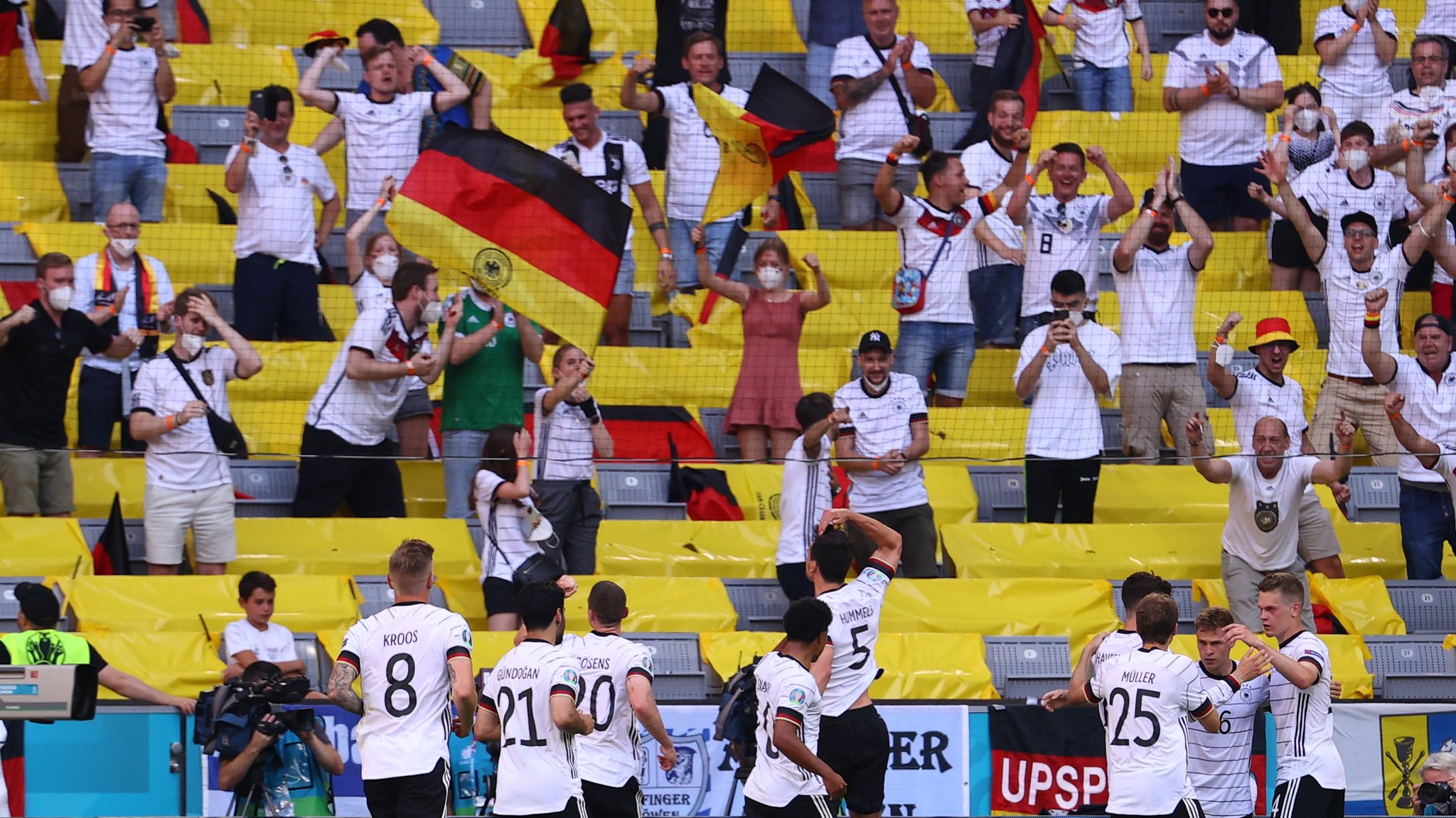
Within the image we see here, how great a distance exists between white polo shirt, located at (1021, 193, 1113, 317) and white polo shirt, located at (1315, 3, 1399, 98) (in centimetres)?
356

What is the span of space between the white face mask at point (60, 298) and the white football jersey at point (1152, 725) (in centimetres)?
720

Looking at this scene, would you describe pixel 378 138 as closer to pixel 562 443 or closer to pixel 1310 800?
pixel 562 443

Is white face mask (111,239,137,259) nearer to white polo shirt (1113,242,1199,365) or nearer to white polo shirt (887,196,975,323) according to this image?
white polo shirt (887,196,975,323)

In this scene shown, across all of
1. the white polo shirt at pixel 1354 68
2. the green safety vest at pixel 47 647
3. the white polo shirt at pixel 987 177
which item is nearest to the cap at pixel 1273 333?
the white polo shirt at pixel 987 177

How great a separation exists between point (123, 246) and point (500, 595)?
3641 millimetres


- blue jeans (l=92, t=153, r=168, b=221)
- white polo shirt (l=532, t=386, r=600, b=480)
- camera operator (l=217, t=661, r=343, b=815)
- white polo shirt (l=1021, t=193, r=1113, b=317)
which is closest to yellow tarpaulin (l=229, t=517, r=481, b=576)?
white polo shirt (l=532, t=386, r=600, b=480)

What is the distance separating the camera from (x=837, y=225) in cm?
1617

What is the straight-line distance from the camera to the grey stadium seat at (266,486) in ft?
44.3

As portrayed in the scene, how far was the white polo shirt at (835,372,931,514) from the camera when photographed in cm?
1240

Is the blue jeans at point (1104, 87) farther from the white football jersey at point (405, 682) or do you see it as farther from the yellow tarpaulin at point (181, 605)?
the white football jersey at point (405, 682)

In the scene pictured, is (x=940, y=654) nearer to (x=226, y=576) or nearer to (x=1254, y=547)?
(x=1254, y=547)

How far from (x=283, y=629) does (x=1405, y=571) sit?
7901 mm

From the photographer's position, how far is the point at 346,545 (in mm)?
12758

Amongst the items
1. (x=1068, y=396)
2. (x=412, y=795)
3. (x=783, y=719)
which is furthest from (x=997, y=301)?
(x=412, y=795)
